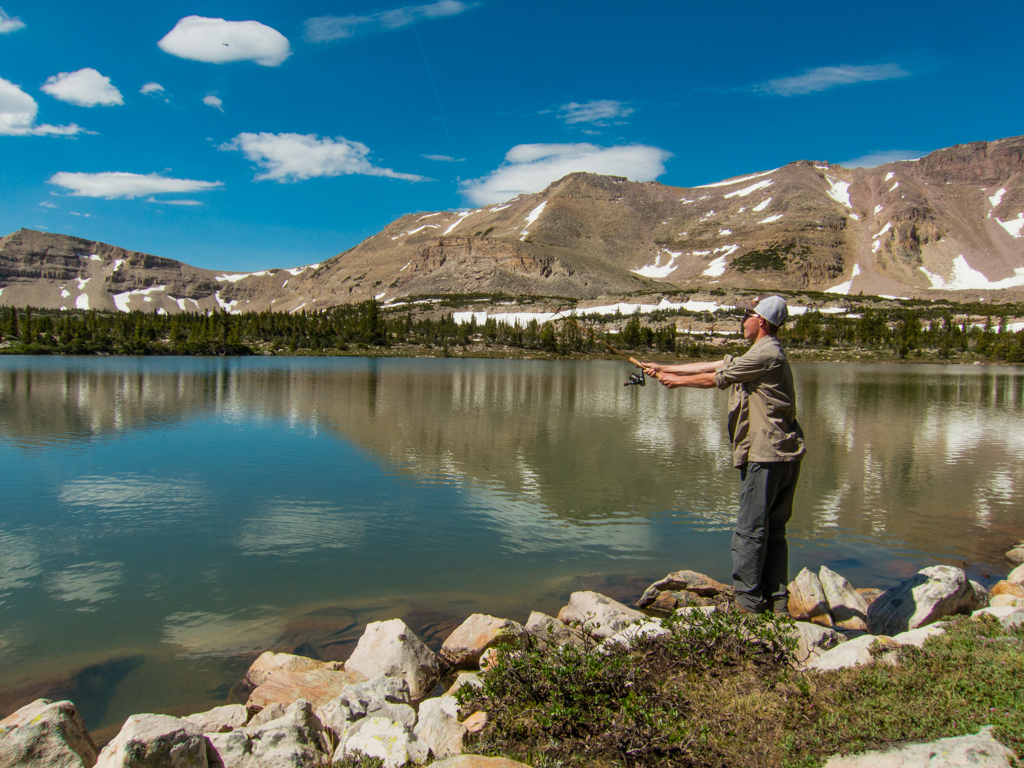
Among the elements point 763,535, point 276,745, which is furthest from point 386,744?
point 763,535

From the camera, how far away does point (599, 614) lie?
756 centimetres

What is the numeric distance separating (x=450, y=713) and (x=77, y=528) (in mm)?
10312

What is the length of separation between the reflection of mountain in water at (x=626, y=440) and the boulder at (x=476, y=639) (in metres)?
5.26

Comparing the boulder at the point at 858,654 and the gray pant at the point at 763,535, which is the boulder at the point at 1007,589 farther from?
the boulder at the point at 858,654

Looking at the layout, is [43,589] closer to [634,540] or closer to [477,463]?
[634,540]

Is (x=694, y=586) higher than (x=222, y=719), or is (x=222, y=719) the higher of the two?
(x=694, y=586)

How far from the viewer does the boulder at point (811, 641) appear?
18.7ft

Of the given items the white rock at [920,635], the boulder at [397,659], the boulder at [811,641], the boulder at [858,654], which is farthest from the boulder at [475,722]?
the white rock at [920,635]

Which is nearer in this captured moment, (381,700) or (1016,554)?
(381,700)

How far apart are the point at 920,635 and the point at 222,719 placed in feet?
21.3

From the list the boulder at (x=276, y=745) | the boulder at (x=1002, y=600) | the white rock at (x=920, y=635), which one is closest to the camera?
the boulder at (x=276, y=745)

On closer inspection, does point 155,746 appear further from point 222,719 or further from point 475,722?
point 475,722

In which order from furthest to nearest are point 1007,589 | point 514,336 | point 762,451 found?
point 514,336, point 1007,589, point 762,451

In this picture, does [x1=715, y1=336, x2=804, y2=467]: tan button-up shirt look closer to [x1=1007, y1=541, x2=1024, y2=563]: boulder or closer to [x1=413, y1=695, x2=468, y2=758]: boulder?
[x1=413, y1=695, x2=468, y2=758]: boulder
